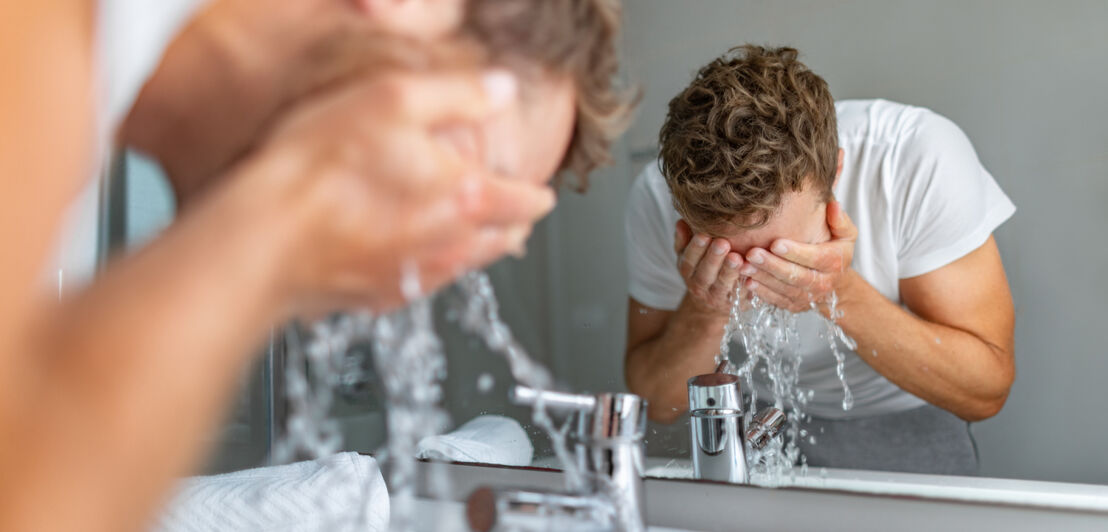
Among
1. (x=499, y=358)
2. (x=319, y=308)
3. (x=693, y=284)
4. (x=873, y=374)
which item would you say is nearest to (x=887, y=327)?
(x=873, y=374)

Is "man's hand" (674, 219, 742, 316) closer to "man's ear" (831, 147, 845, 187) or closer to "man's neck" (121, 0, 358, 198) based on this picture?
"man's ear" (831, 147, 845, 187)

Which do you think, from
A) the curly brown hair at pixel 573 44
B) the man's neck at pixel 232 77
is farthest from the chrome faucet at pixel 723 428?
the man's neck at pixel 232 77

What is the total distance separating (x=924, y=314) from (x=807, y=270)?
9cm

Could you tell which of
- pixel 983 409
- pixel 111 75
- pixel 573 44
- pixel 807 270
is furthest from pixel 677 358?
pixel 111 75

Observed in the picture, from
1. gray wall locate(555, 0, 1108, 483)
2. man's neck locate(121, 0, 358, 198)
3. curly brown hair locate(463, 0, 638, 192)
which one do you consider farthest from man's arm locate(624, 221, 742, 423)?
man's neck locate(121, 0, 358, 198)

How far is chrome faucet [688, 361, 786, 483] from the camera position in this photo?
62 cm

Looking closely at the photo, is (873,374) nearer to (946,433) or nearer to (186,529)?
(946,433)

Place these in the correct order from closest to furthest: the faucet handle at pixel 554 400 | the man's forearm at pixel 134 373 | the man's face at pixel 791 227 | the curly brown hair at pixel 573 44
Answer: the man's forearm at pixel 134 373
the curly brown hair at pixel 573 44
the faucet handle at pixel 554 400
the man's face at pixel 791 227

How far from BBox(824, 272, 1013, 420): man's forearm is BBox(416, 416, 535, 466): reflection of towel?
0.93 feet

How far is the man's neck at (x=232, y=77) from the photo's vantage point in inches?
13.5

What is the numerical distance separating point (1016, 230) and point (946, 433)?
0.51ft

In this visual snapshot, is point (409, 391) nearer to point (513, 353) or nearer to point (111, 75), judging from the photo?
point (513, 353)

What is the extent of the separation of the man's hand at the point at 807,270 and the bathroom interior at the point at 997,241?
102 mm

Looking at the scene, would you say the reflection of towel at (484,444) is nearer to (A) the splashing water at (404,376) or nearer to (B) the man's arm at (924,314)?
(A) the splashing water at (404,376)
